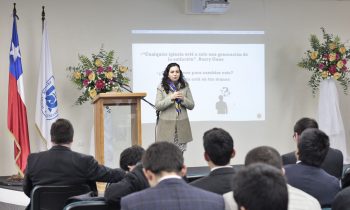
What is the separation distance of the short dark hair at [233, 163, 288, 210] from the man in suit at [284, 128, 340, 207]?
4.06 feet

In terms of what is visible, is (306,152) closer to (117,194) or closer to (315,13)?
(117,194)

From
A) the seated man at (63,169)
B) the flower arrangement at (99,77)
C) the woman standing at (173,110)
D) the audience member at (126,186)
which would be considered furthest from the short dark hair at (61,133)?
the flower arrangement at (99,77)

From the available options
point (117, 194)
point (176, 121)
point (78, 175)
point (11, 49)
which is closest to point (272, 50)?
point (176, 121)

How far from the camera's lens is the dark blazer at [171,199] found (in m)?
1.78

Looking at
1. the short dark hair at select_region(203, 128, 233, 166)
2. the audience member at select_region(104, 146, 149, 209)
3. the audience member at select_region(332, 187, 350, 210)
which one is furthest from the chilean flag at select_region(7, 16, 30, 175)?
the audience member at select_region(332, 187, 350, 210)

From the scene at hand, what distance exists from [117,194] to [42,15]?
4665 mm

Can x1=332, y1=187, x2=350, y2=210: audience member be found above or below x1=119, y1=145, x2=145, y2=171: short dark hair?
below

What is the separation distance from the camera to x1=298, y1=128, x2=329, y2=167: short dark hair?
2.59 metres

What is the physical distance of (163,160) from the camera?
1853 mm

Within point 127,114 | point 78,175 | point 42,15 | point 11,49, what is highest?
point 42,15

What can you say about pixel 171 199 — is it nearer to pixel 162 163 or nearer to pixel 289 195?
pixel 162 163

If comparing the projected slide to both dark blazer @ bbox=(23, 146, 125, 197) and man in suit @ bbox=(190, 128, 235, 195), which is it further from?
man in suit @ bbox=(190, 128, 235, 195)

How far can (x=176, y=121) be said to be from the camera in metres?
5.12

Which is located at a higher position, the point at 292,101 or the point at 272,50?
the point at 272,50
